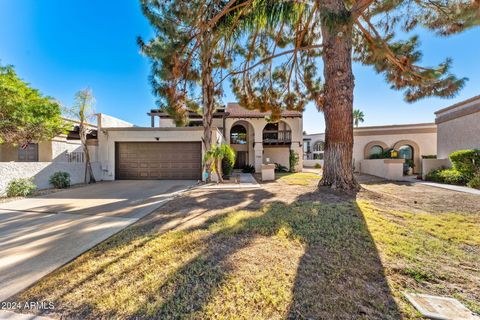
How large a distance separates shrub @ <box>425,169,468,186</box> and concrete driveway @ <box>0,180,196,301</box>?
609 inches

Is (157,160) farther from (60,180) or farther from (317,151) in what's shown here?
(317,151)

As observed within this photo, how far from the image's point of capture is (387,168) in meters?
13.9

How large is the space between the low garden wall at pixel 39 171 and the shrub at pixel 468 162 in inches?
857

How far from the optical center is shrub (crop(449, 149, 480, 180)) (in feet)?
33.6

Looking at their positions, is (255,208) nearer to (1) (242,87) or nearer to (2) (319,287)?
(2) (319,287)

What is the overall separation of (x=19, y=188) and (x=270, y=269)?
10798 mm

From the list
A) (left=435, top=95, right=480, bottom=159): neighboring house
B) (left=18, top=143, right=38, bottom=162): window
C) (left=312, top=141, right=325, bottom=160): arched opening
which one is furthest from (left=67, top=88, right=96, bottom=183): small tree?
(left=312, top=141, right=325, bottom=160): arched opening

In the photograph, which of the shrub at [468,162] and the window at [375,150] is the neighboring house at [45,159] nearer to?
the shrub at [468,162]

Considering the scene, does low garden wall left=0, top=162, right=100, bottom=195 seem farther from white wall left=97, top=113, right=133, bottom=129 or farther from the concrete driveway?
white wall left=97, top=113, right=133, bottom=129

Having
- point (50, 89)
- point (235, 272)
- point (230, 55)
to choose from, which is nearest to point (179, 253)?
point (235, 272)

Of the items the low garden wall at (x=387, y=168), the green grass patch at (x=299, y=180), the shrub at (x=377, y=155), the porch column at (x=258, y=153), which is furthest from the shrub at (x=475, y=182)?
the porch column at (x=258, y=153)

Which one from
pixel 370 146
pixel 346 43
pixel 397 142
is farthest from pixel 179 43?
pixel 397 142

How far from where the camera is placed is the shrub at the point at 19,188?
7.85m

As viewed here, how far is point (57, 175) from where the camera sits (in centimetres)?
1004
